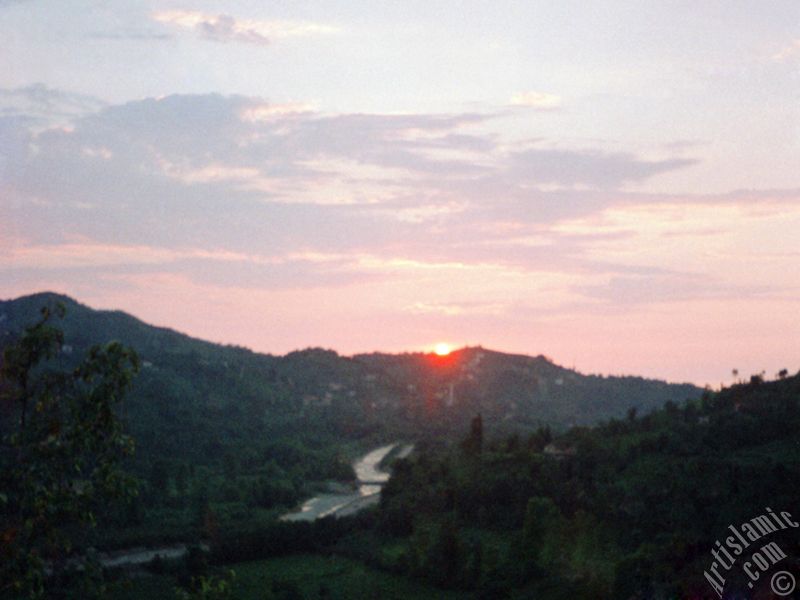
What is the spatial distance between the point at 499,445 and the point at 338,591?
29324 millimetres

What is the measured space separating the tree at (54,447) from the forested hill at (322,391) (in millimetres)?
86541

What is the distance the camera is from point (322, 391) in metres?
162

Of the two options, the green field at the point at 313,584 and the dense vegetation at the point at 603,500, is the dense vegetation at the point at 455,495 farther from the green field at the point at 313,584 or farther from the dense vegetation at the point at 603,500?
the green field at the point at 313,584

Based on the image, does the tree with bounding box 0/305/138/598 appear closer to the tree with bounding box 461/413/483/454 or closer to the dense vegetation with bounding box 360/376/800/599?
the dense vegetation with bounding box 360/376/800/599

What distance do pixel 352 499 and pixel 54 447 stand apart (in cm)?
8413

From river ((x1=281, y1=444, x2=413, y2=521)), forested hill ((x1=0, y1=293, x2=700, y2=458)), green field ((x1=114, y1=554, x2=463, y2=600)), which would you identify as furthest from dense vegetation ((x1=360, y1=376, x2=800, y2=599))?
forested hill ((x1=0, y1=293, x2=700, y2=458))

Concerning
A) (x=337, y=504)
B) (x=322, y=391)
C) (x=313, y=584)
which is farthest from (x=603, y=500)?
(x=322, y=391)

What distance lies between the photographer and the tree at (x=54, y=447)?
1100 cm

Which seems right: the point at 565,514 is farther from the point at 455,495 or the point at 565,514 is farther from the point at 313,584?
the point at 313,584

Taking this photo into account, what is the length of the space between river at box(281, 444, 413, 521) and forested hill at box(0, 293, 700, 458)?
1708 cm

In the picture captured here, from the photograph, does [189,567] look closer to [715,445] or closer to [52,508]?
[715,445]

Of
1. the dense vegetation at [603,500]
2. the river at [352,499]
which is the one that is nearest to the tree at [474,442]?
the dense vegetation at [603,500]

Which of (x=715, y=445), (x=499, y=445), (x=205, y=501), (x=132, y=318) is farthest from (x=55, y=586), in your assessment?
(x=132, y=318)

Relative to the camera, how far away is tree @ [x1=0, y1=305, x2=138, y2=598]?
11000mm
